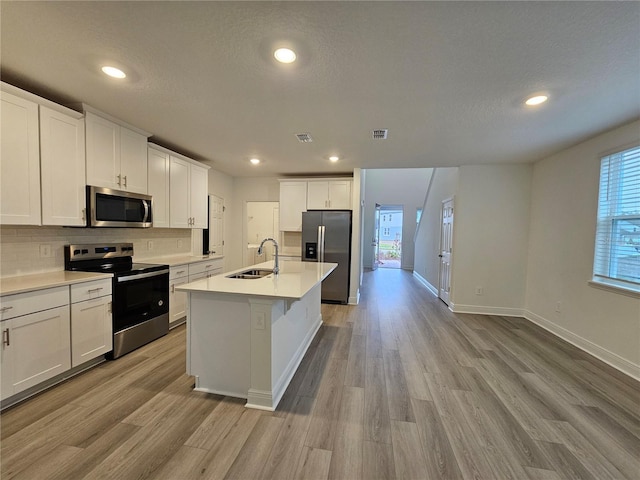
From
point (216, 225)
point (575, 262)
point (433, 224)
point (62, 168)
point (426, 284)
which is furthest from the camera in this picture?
point (426, 284)

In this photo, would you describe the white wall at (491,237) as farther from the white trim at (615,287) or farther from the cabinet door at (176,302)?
the cabinet door at (176,302)

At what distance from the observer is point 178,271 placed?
347cm

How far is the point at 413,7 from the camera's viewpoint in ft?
4.31

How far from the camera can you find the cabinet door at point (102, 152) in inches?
101

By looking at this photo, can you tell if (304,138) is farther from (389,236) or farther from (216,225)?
(389,236)

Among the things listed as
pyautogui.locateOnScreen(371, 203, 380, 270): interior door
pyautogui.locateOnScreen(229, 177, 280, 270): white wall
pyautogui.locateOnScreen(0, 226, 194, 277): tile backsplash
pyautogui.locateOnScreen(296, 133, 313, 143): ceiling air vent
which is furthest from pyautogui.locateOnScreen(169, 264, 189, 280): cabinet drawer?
pyautogui.locateOnScreen(371, 203, 380, 270): interior door

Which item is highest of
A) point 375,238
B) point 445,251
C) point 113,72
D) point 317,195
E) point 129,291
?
point 113,72

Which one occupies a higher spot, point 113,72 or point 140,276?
point 113,72

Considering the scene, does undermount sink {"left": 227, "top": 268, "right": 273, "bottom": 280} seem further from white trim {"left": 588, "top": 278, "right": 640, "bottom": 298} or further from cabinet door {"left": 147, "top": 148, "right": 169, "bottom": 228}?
white trim {"left": 588, "top": 278, "right": 640, "bottom": 298}

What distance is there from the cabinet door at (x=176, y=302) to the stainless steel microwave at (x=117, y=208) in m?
0.80

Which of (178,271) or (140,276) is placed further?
(178,271)

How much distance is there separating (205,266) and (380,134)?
3.08 m

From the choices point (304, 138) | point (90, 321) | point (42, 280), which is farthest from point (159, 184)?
point (304, 138)

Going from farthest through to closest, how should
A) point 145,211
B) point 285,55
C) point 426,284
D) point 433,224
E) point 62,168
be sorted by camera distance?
point 426,284
point 433,224
point 145,211
point 62,168
point 285,55
